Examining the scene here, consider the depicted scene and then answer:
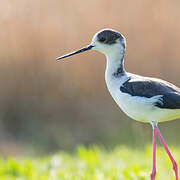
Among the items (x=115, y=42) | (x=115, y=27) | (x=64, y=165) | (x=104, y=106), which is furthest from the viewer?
(x=104, y=106)

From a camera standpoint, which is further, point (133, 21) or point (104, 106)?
point (104, 106)

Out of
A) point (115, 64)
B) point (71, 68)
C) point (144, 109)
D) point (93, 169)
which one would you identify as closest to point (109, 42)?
point (115, 64)

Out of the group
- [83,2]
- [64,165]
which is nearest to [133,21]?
[83,2]

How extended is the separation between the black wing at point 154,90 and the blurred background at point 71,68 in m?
4.41

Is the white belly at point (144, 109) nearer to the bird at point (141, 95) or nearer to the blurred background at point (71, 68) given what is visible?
the bird at point (141, 95)

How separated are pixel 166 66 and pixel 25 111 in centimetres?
295

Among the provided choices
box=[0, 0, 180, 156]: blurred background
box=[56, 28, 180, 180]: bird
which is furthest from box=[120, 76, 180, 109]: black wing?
box=[0, 0, 180, 156]: blurred background

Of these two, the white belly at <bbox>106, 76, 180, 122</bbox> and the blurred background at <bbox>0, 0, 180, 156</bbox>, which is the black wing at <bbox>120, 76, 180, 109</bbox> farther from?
the blurred background at <bbox>0, 0, 180, 156</bbox>

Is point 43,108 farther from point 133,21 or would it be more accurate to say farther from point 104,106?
point 133,21

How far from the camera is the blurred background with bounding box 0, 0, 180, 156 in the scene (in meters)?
10.2

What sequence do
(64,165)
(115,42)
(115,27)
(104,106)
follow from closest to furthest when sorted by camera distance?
(115,42)
(64,165)
(115,27)
(104,106)

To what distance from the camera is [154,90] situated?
17.5 feet

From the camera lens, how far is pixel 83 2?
33.9ft

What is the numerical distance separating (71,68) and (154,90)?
18.1 ft
